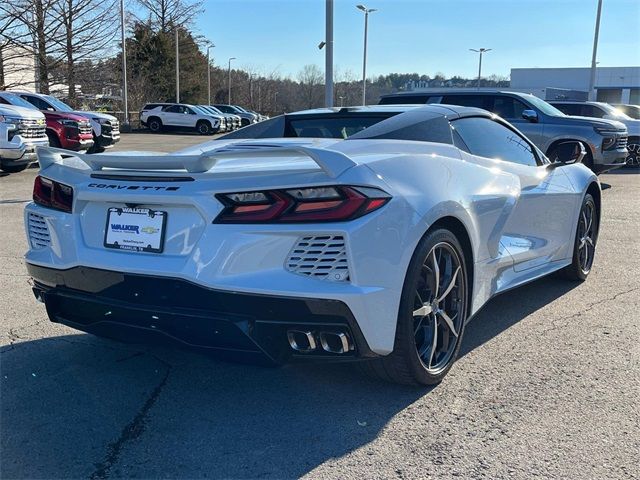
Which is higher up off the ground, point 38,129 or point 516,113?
point 516,113

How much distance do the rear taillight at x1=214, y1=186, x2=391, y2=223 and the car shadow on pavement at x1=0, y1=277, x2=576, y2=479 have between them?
934 millimetres

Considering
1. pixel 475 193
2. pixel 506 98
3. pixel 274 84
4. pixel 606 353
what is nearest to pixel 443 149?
pixel 475 193

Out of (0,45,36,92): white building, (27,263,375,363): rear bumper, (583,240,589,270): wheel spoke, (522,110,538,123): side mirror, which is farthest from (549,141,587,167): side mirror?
(0,45,36,92): white building

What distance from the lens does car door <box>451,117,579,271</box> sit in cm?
414

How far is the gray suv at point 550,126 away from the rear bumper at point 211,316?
9.76 meters

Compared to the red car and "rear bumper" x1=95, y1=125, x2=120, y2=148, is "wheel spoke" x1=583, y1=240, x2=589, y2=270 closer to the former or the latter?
the red car

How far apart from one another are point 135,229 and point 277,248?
2.30 ft

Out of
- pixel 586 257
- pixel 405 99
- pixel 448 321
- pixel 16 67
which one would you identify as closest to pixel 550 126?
pixel 405 99

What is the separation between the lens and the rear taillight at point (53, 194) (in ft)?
10.4

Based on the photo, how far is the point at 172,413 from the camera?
3.06 metres

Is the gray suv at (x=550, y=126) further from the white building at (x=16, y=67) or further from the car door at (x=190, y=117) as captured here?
the car door at (x=190, y=117)

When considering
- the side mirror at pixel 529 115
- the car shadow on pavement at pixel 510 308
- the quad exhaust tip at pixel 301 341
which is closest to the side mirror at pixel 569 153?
the car shadow on pavement at pixel 510 308

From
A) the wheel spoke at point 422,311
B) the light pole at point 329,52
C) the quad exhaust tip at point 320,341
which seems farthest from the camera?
the light pole at point 329,52

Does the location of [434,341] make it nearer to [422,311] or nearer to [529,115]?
[422,311]
